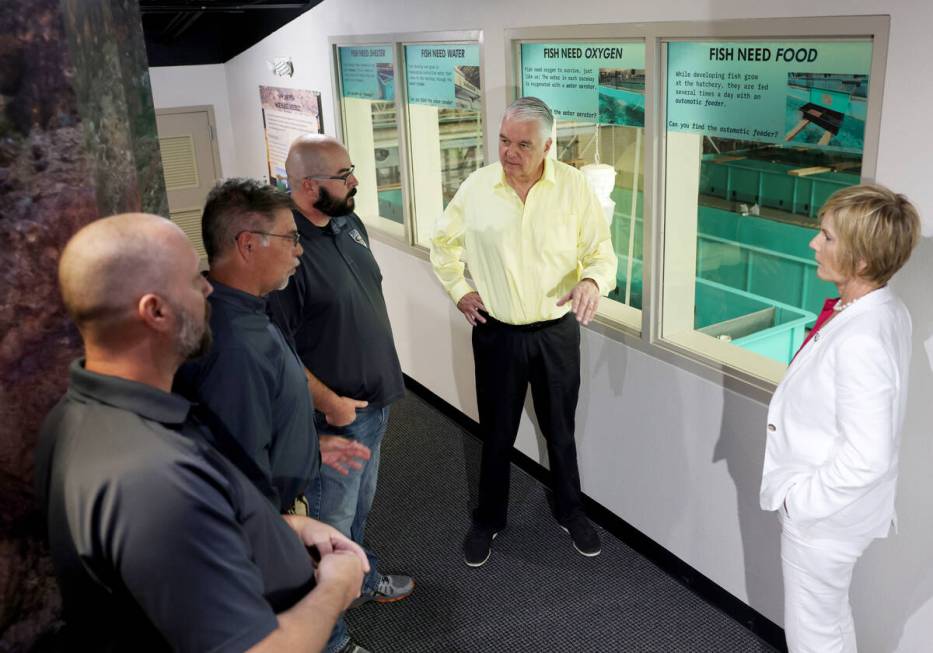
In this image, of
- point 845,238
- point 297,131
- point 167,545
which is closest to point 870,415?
point 845,238

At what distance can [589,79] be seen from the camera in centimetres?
315

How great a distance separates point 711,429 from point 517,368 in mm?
764

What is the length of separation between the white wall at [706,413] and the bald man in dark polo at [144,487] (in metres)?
1.77

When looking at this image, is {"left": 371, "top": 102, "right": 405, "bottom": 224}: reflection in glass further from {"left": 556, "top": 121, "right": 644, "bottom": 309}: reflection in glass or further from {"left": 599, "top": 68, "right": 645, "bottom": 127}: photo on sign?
{"left": 599, "top": 68, "right": 645, "bottom": 127}: photo on sign

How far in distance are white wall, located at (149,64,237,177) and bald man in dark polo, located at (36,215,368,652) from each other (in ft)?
18.9

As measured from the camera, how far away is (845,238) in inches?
74.1

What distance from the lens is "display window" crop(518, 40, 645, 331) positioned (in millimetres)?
2977

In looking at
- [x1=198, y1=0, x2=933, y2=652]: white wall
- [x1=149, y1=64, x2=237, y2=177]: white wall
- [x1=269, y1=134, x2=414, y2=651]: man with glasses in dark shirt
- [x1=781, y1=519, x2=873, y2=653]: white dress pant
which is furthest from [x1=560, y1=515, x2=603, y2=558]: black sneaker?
[x1=149, y1=64, x2=237, y2=177]: white wall

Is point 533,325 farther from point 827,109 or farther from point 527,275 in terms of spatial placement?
point 827,109

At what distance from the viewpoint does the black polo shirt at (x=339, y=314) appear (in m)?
2.47

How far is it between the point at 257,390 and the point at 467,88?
8.45ft

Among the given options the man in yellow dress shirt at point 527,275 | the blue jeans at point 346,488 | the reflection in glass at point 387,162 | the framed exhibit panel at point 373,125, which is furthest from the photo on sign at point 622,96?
the reflection in glass at point 387,162

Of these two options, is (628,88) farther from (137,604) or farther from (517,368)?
(137,604)

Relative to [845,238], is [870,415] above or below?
below
